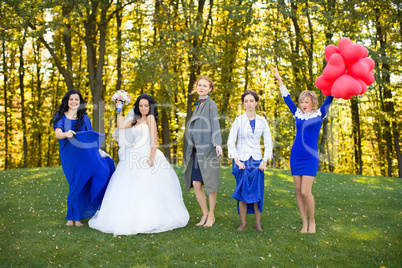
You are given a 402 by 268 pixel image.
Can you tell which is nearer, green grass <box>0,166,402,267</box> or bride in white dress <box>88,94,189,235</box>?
green grass <box>0,166,402,267</box>

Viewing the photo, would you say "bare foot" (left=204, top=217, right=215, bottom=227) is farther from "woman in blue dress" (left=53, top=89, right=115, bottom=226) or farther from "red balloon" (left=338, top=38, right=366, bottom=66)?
"red balloon" (left=338, top=38, right=366, bottom=66)

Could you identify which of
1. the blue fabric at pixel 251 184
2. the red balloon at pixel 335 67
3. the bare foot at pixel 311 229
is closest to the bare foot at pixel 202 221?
the blue fabric at pixel 251 184

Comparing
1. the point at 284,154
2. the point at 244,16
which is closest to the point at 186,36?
the point at 244,16

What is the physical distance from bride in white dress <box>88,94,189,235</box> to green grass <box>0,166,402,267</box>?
0.20 metres

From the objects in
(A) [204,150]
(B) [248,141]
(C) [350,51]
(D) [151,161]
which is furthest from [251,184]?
(C) [350,51]

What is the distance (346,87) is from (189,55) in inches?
439

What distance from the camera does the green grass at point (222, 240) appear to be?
437 cm

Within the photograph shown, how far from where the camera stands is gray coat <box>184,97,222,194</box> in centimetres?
582

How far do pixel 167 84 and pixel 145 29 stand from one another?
7052 millimetres

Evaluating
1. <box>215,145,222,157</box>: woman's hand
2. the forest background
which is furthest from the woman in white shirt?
the forest background

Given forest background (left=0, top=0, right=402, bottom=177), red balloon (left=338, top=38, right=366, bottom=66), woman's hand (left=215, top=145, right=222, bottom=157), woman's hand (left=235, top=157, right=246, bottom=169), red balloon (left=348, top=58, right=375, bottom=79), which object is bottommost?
woman's hand (left=235, top=157, right=246, bottom=169)

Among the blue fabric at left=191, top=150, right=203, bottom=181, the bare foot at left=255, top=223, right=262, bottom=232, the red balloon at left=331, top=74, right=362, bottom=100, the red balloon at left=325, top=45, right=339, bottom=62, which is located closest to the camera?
the red balloon at left=331, top=74, right=362, bottom=100

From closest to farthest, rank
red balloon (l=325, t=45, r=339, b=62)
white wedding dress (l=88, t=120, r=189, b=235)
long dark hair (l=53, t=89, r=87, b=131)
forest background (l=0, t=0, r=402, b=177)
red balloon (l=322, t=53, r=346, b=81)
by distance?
red balloon (l=322, t=53, r=346, b=81) < red balloon (l=325, t=45, r=339, b=62) < white wedding dress (l=88, t=120, r=189, b=235) < long dark hair (l=53, t=89, r=87, b=131) < forest background (l=0, t=0, r=402, b=177)

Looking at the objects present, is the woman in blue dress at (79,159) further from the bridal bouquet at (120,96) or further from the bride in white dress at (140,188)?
the bridal bouquet at (120,96)
